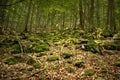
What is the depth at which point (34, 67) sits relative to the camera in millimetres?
10273

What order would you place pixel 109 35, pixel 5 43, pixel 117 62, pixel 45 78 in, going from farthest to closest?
pixel 109 35 → pixel 5 43 → pixel 117 62 → pixel 45 78

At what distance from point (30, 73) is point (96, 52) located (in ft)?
16.8

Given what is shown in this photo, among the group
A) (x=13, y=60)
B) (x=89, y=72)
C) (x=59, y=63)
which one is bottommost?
(x=89, y=72)

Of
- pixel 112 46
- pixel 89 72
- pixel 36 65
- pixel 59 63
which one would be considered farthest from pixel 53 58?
pixel 112 46

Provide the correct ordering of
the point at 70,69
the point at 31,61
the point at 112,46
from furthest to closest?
the point at 112,46
the point at 31,61
the point at 70,69

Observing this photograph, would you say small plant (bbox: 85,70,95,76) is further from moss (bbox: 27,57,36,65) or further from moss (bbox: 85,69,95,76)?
moss (bbox: 27,57,36,65)

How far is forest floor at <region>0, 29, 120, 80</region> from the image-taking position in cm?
906

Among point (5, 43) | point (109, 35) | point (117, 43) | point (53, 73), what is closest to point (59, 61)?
point (53, 73)

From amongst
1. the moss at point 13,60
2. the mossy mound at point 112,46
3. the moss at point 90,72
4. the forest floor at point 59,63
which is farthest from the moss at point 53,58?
the mossy mound at point 112,46

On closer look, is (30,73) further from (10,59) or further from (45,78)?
(10,59)

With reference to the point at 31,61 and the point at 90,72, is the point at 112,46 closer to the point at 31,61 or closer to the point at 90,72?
the point at 90,72

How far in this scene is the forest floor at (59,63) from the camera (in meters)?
9.06

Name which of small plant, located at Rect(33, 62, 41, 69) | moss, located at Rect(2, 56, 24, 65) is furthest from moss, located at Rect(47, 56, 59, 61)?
moss, located at Rect(2, 56, 24, 65)

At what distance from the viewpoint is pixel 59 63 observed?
35.1 ft
